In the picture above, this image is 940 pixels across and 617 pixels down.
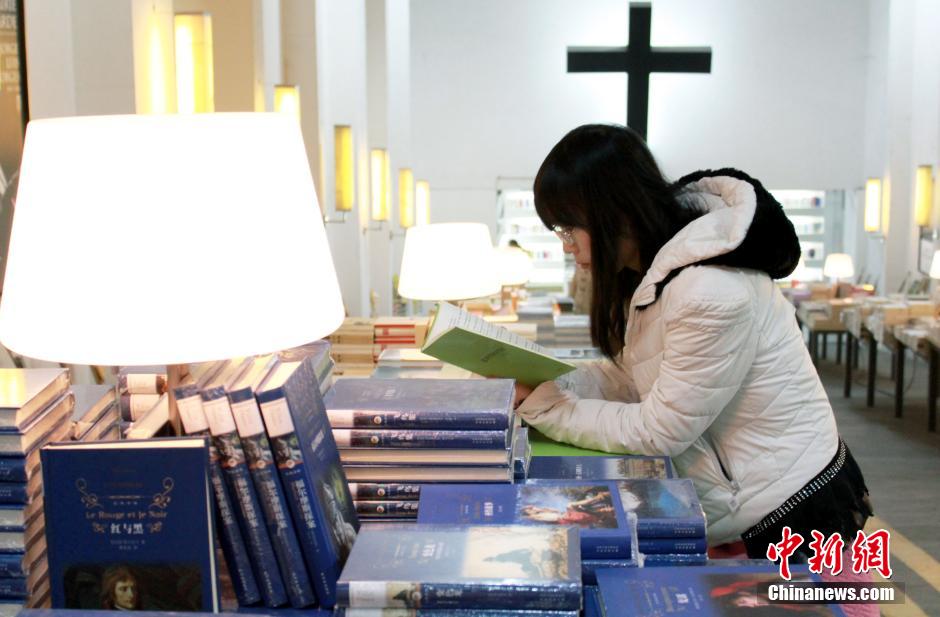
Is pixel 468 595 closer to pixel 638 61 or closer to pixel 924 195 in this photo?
pixel 924 195

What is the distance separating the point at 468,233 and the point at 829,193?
11.8 m

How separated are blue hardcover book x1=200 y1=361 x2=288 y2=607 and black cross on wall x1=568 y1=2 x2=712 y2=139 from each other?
11.4m

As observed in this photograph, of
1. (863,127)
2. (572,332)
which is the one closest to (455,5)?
(863,127)

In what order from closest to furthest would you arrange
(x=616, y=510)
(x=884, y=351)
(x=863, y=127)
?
1. (x=616, y=510)
2. (x=884, y=351)
3. (x=863, y=127)

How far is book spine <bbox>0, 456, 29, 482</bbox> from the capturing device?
130 centimetres

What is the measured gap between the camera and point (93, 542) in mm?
1236

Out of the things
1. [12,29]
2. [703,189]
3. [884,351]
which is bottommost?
[884,351]

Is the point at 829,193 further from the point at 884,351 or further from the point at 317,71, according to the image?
the point at 317,71

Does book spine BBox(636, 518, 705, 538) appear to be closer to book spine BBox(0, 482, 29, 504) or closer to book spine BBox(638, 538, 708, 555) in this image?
book spine BBox(638, 538, 708, 555)

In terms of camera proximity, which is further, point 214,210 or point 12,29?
point 12,29

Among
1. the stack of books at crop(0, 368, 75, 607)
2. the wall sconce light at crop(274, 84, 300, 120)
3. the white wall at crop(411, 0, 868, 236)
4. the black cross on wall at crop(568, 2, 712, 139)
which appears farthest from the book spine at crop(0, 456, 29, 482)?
the white wall at crop(411, 0, 868, 236)

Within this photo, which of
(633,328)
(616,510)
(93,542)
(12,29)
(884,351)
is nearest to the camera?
(93,542)

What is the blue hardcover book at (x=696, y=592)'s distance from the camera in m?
1.24

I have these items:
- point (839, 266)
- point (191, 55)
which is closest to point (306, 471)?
point (191, 55)
